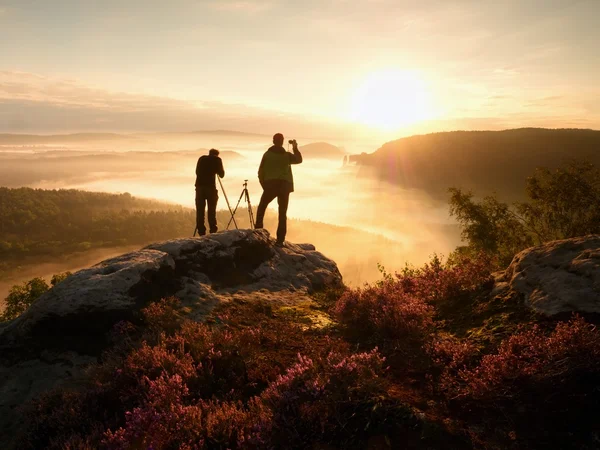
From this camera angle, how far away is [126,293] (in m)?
7.51

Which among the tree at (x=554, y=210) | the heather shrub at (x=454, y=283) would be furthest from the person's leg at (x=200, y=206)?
the tree at (x=554, y=210)

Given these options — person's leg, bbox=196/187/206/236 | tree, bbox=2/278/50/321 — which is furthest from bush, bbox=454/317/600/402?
tree, bbox=2/278/50/321

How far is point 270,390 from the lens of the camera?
4344mm

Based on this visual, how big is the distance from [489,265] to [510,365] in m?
3.91

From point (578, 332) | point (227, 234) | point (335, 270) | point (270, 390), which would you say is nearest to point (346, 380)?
point (270, 390)

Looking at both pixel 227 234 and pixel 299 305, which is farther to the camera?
pixel 227 234

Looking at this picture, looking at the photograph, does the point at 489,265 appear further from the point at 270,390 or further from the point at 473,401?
the point at 270,390

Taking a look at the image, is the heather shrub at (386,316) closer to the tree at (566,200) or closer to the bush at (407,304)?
the bush at (407,304)

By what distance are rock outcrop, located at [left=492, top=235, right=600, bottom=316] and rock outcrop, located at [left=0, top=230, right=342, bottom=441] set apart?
15.7 feet

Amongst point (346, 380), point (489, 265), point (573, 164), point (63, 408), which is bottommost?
point (63, 408)

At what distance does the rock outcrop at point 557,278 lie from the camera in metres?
5.28

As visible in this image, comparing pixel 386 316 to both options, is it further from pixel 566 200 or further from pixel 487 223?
pixel 487 223

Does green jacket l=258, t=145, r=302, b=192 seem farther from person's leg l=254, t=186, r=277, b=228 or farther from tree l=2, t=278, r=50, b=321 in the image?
tree l=2, t=278, r=50, b=321

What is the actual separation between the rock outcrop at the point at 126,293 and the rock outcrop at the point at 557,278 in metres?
4.78
